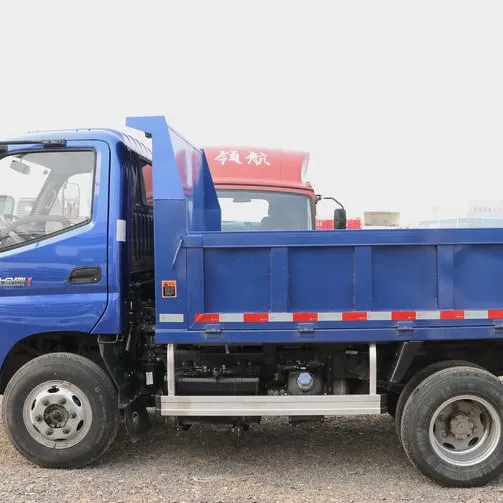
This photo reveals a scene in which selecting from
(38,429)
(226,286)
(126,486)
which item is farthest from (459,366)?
(38,429)

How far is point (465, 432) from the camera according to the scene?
3951 millimetres

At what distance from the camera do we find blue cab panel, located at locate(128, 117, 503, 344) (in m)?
3.85

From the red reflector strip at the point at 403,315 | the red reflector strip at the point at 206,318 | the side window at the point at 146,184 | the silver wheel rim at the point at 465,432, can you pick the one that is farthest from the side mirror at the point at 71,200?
the silver wheel rim at the point at 465,432

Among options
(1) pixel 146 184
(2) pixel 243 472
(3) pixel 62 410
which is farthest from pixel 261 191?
(3) pixel 62 410

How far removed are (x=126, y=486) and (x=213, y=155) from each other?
468 centimetres

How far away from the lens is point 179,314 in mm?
3877

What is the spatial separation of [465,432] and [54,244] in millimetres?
3174

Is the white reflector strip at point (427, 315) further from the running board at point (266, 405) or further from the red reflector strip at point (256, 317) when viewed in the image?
the red reflector strip at point (256, 317)

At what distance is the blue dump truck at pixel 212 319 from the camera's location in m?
3.86

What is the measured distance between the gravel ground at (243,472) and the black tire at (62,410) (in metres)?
0.15

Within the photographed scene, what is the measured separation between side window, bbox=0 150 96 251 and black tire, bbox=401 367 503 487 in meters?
2.71

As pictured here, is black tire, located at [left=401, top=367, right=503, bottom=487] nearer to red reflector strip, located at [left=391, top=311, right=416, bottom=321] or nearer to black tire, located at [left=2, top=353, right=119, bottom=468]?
red reflector strip, located at [left=391, top=311, right=416, bottom=321]

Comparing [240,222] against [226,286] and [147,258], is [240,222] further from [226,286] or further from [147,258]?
[226,286]

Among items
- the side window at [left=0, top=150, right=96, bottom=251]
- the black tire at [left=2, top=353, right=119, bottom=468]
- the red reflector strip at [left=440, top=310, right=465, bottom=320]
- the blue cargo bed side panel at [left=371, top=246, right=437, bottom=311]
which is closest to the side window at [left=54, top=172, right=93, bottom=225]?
the side window at [left=0, top=150, right=96, bottom=251]
